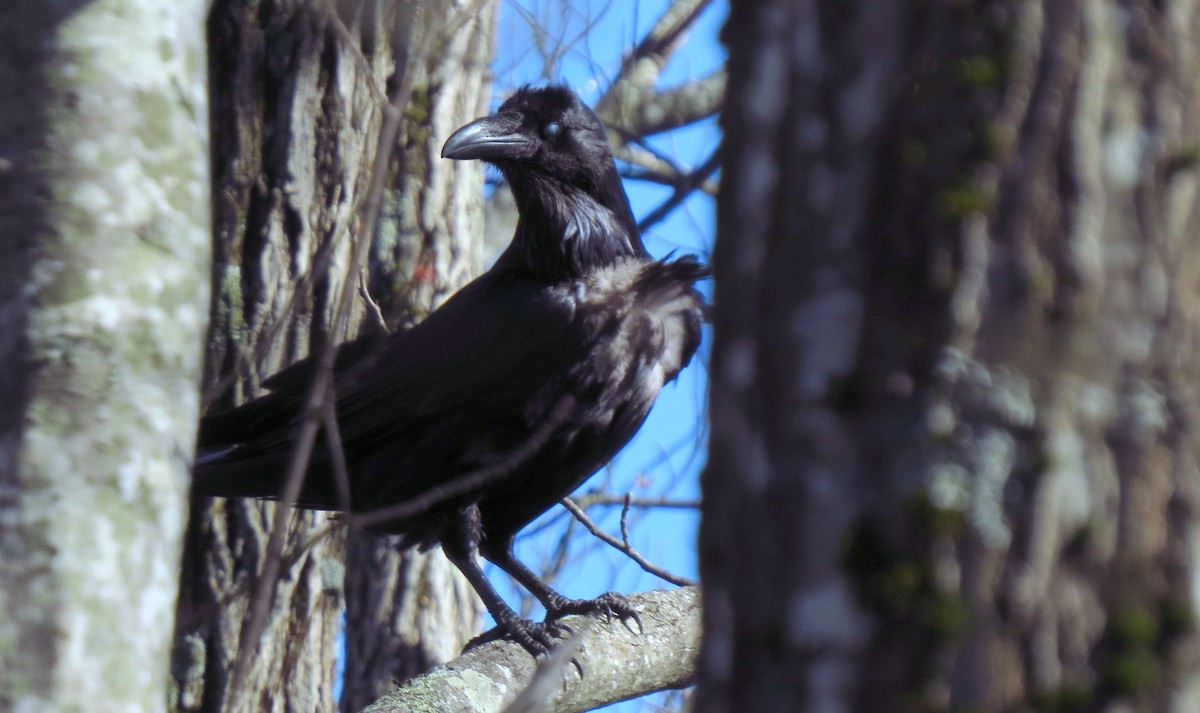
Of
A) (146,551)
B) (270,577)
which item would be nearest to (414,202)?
(146,551)

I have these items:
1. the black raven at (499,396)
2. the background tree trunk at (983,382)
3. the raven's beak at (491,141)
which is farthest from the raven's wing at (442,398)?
the background tree trunk at (983,382)

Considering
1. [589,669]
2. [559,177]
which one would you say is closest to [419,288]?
[559,177]

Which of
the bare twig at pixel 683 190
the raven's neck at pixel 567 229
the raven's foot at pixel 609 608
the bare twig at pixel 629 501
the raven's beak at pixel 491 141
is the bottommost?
the raven's foot at pixel 609 608

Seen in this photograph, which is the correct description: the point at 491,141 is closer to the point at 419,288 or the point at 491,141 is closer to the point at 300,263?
the point at 419,288

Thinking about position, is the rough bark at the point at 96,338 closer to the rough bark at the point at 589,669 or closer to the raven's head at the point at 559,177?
the rough bark at the point at 589,669

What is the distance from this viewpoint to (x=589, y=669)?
3.57m

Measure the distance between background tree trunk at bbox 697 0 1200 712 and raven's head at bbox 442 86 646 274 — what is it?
10.8ft

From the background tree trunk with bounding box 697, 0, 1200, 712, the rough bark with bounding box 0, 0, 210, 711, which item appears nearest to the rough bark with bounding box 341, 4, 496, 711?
the rough bark with bounding box 0, 0, 210, 711

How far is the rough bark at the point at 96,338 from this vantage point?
1921 millimetres

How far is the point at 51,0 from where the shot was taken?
2213 mm

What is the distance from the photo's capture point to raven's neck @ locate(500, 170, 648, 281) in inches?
177

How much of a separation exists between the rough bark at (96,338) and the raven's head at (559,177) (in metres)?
2.26

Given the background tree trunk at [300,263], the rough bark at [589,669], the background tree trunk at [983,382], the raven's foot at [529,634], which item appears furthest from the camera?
the background tree trunk at [300,263]

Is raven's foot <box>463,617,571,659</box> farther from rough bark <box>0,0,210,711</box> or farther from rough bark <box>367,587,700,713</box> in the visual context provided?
rough bark <box>0,0,210,711</box>
